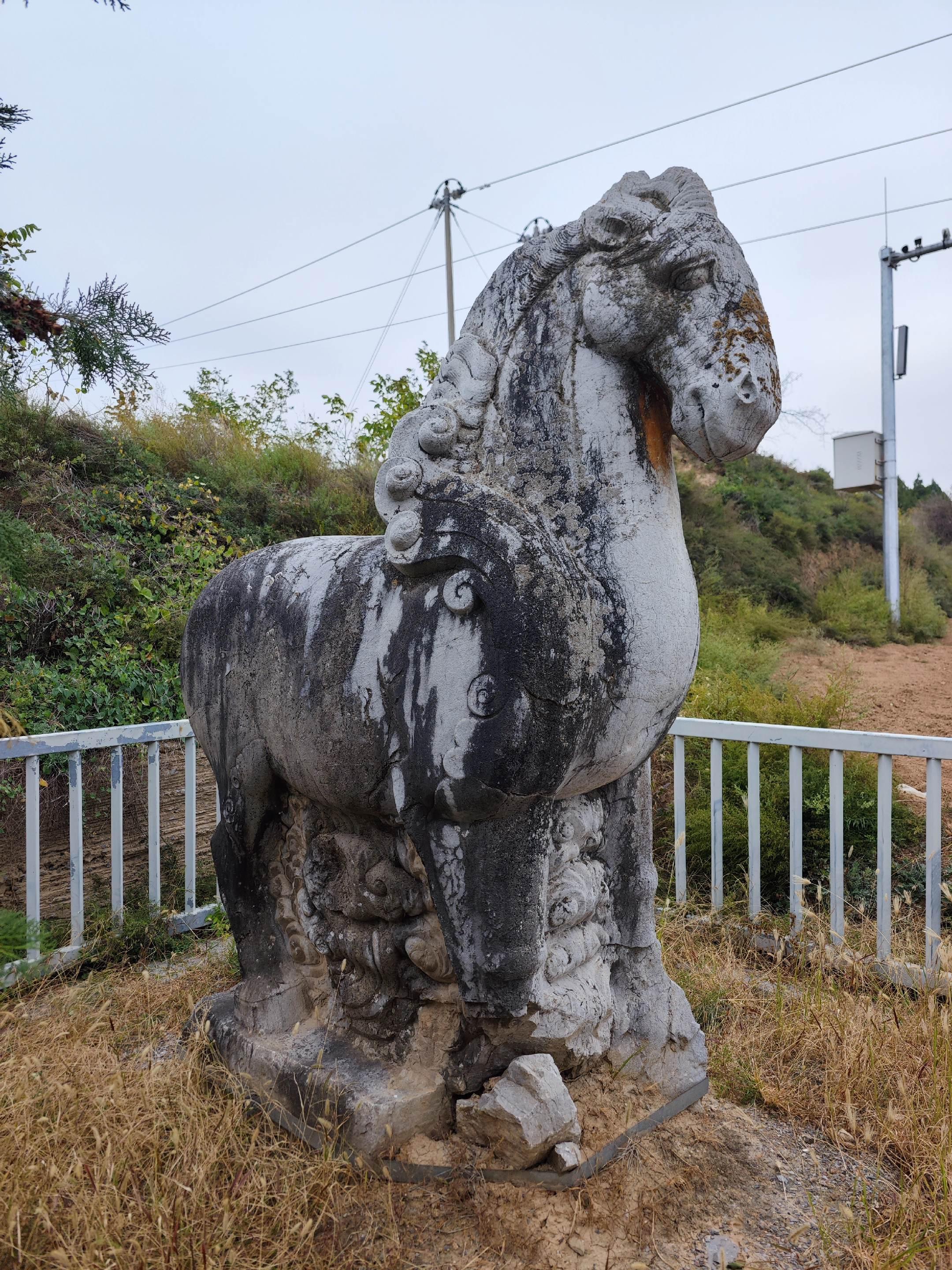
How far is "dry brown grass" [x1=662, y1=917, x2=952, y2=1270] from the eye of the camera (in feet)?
5.27

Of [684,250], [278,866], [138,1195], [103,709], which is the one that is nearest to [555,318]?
[684,250]

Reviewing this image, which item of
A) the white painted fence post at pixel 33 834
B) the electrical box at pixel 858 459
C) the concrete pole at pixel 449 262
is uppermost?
the concrete pole at pixel 449 262

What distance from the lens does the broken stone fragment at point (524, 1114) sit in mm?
1560

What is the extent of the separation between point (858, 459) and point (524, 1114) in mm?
9305

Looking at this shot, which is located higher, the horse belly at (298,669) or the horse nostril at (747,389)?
the horse nostril at (747,389)

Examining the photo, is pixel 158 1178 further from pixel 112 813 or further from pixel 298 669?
pixel 112 813

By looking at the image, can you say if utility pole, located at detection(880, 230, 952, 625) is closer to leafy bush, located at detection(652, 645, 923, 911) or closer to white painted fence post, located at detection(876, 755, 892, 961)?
leafy bush, located at detection(652, 645, 923, 911)

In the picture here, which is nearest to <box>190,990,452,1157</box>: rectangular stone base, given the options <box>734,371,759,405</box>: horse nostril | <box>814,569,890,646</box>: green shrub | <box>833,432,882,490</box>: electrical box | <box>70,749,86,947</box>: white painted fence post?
<box>734,371,759,405</box>: horse nostril

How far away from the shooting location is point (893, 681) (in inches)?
278

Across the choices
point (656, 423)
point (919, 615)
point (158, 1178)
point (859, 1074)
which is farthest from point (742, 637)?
point (158, 1178)

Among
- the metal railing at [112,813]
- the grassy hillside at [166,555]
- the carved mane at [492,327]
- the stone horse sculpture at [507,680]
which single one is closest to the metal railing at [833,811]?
the stone horse sculpture at [507,680]

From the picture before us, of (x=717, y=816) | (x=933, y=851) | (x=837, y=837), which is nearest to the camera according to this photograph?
(x=933, y=851)

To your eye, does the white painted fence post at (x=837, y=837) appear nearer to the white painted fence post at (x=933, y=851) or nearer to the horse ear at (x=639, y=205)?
the white painted fence post at (x=933, y=851)

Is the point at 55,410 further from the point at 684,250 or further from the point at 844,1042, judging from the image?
the point at 844,1042
